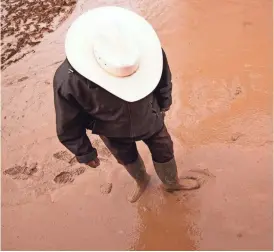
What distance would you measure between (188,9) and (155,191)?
237cm

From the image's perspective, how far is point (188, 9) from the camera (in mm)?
4070

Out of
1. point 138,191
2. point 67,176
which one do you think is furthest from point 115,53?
point 67,176

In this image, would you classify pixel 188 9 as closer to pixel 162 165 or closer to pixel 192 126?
pixel 192 126

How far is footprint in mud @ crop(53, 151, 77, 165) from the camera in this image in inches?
111

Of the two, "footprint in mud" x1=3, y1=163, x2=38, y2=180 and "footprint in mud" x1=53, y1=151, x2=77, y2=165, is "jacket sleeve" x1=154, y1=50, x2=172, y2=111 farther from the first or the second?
"footprint in mud" x1=3, y1=163, x2=38, y2=180

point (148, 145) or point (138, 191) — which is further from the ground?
point (148, 145)

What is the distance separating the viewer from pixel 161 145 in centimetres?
208

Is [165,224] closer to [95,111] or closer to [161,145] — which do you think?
[161,145]

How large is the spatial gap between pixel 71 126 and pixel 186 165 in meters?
1.07

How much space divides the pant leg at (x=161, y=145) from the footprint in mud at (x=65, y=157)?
851 mm

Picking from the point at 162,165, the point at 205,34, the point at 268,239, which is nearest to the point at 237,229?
the point at 268,239

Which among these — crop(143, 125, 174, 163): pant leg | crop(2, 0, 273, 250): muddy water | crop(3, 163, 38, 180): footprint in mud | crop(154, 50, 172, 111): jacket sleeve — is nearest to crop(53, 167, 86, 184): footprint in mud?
crop(2, 0, 273, 250): muddy water

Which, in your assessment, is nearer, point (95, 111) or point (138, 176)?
point (95, 111)

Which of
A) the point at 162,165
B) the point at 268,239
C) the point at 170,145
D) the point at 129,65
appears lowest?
the point at 268,239
